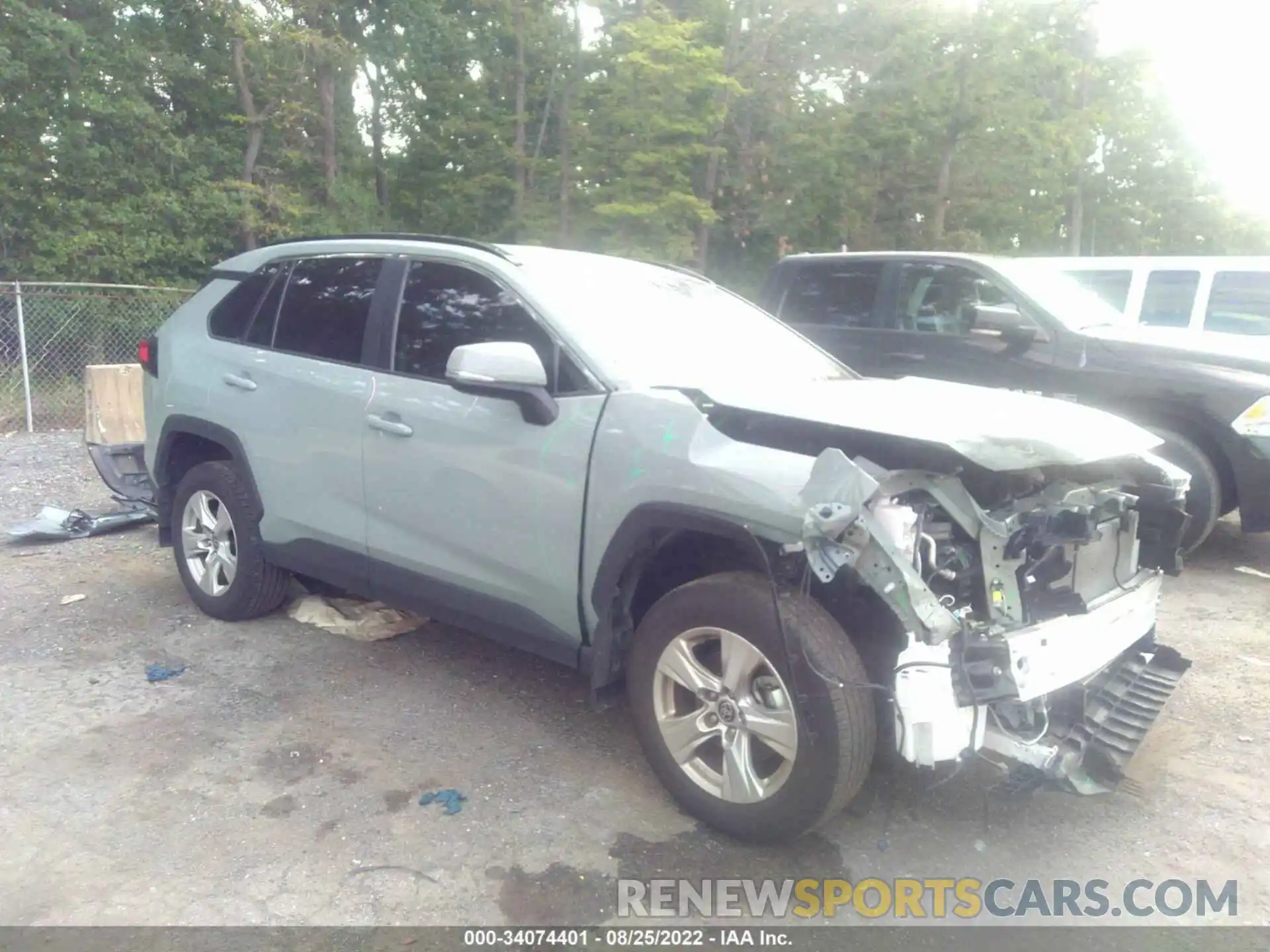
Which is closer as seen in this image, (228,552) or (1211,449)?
(228,552)

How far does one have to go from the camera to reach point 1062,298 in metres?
6.93

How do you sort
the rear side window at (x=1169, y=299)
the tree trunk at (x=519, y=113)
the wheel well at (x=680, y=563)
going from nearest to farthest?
the wheel well at (x=680, y=563) < the rear side window at (x=1169, y=299) < the tree trunk at (x=519, y=113)

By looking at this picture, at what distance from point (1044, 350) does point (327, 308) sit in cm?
452

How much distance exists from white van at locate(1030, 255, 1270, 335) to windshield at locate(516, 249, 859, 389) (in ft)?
19.6

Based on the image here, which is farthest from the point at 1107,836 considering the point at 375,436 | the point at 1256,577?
the point at 1256,577

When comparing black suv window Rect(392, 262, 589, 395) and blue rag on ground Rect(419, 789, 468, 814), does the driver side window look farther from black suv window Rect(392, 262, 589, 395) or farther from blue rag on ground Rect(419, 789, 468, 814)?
blue rag on ground Rect(419, 789, 468, 814)

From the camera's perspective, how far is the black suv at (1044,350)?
19.4ft

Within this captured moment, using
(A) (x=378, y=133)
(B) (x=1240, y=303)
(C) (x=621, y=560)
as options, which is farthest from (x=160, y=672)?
(A) (x=378, y=133)

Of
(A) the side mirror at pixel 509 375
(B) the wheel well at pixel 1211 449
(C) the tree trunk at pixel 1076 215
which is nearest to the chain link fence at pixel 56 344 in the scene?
(A) the side mirror at pixel 509 375

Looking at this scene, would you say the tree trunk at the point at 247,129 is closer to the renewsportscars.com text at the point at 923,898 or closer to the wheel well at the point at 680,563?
the wheel well at the point at 680,563

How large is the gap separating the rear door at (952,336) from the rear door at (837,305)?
125 millimetres

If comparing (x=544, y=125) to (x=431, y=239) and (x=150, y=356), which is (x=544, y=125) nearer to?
(x=150, y=356)

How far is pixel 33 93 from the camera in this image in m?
19.3

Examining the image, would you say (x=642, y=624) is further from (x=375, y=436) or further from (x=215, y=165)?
(x=215, y=165)
